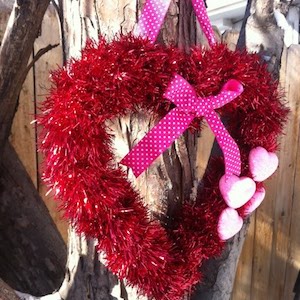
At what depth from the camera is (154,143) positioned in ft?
2.11

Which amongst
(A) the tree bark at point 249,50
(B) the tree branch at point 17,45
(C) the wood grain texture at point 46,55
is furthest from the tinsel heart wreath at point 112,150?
(C) the wood grain texture at point 46,55

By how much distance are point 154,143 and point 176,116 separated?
46 mm

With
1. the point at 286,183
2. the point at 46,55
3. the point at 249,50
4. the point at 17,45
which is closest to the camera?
the point at 249,50

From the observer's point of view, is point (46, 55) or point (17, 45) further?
point (46, 55)

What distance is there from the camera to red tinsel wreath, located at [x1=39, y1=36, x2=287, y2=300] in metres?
0.60

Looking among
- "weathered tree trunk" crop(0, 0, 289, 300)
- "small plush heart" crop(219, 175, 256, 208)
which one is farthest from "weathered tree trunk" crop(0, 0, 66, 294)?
"small plush heart" crop(219, 175, 256, 208)

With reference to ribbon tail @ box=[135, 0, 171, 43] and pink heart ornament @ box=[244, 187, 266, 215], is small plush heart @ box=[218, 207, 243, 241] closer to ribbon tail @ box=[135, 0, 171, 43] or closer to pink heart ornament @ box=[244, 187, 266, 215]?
pink heart ornament @ box=[244, 187, 266, 215]

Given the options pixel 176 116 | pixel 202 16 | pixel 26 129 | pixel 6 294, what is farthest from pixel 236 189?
pixel 26 129

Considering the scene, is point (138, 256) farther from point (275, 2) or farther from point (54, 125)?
point (275, 2)

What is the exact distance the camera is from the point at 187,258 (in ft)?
2.33

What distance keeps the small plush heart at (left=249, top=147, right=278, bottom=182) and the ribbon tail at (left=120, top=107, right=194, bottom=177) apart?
158mm

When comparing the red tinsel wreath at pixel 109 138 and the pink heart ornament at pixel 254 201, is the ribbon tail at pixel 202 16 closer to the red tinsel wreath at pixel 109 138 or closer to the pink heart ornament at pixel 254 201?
the red tinsel wreath at pixel 109 138

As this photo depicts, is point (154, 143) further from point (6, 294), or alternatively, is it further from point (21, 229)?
point (21, 229)

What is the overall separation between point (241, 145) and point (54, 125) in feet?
1.01
